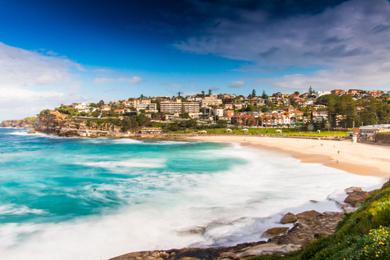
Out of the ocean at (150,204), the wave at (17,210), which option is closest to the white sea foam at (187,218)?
the ocean at (150,204)

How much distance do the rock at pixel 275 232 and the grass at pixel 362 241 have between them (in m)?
3.76

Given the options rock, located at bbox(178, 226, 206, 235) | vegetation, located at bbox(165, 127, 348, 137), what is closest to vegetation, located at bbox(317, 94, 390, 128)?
vegetation, located at bbox(165, 127, 348, 137)

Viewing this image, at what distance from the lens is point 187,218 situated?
17.2 m

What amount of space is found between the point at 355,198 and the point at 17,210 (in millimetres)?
20480

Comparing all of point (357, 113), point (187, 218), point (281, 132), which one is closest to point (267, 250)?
point (187, 218)

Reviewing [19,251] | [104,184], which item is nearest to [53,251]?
[19,251]

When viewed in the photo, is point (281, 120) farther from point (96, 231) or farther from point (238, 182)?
point (96, 231)

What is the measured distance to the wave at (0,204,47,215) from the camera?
65.2 feet

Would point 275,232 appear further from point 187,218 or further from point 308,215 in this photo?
point 187,218

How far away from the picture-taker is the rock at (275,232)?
13.5 meters

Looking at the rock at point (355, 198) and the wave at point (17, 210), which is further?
the wave at point (17, 210)

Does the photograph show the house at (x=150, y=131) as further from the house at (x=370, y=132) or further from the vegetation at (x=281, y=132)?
the house at (x=370, y=132)

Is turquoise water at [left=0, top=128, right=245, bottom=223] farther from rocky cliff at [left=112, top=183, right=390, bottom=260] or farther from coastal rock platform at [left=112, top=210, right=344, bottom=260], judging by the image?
rocky cliff at [left=112, top=183, right=390, bottom=260]

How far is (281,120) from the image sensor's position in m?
116
